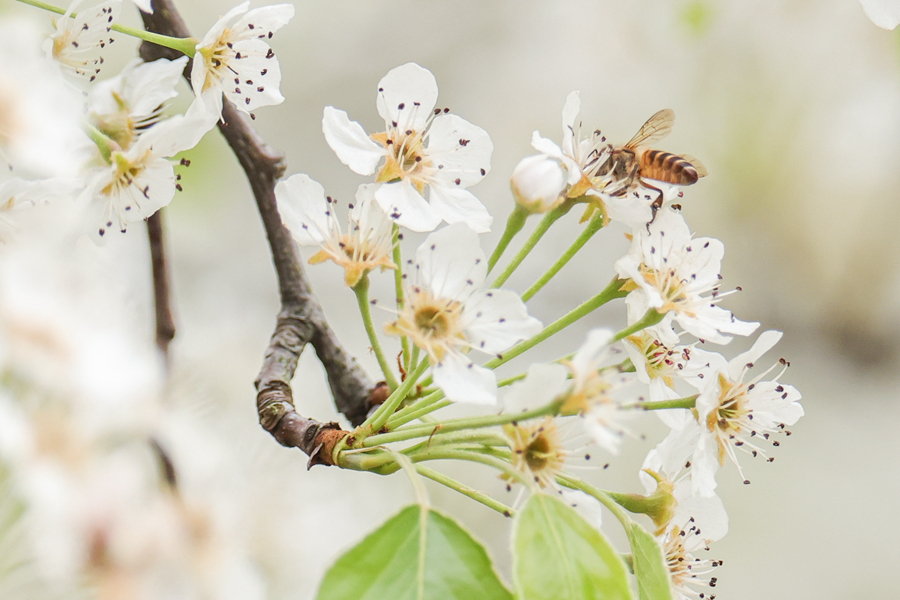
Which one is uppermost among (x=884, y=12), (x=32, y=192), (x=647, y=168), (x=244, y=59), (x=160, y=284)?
(x=884, y=12)

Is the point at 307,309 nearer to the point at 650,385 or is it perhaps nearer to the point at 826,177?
the point at 650,385

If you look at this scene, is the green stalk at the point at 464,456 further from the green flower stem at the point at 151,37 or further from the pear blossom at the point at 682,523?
the green flower stem at the point at 151,37

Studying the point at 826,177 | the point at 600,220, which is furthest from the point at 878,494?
the point at 600,220

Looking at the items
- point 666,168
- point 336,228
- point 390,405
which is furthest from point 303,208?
point 666,168

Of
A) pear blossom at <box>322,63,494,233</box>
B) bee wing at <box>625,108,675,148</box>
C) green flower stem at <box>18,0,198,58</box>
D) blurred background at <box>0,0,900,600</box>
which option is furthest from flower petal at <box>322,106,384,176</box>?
blurred background at <box>0,0,900,600</box>

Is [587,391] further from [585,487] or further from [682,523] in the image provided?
[682,523]

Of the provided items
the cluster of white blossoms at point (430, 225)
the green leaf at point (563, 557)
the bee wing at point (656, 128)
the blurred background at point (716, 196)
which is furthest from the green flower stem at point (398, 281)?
the blurred background at point (716, 196)
